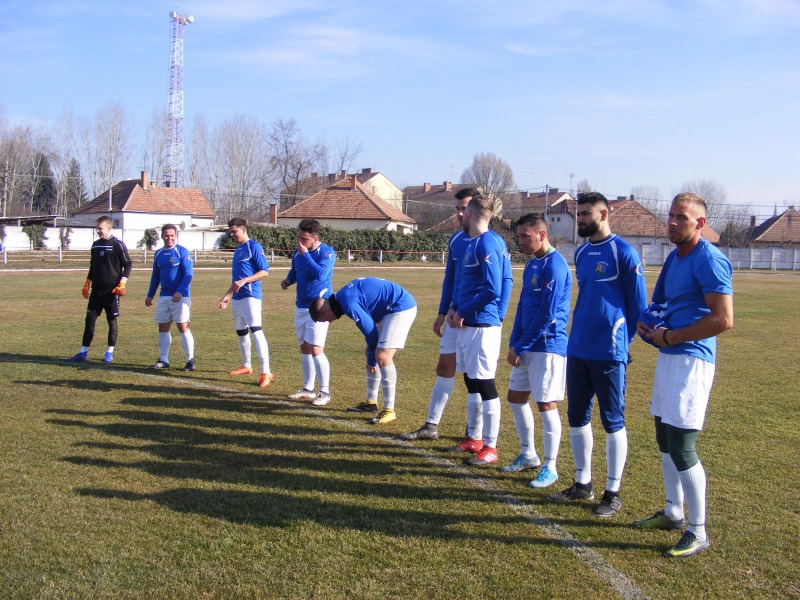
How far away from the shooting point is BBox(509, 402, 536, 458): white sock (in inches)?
235

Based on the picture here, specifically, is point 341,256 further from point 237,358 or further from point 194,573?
point 194,573

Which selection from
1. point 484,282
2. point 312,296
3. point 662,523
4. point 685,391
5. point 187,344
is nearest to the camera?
point 685,391

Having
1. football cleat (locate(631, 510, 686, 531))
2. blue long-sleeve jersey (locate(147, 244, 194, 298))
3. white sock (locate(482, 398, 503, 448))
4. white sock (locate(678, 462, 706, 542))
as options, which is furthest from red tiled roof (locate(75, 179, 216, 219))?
white sock (locate(678, 462, 706, 542))

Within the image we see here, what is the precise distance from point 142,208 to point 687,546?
67.4m

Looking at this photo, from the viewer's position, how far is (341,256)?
5362 centimetres

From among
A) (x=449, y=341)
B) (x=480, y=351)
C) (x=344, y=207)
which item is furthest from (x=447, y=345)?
(x=344, y=207)

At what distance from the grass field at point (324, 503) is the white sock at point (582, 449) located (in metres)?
0.29

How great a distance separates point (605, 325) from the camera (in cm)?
503

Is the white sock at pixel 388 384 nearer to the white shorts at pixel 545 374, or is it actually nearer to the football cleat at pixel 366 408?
the football cleat at pixel 366 408

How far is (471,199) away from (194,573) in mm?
4042

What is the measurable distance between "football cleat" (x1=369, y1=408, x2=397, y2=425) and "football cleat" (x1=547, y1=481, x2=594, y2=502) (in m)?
2.55

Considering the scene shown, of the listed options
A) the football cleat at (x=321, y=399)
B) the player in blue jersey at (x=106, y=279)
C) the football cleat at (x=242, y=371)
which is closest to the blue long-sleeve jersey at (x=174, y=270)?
the player in blue jersey at (x=106, y=279)

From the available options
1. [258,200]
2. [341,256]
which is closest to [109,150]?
A: [258,200]

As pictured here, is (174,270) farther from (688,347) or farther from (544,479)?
(688,347)
